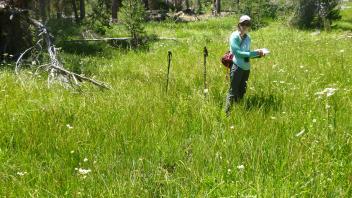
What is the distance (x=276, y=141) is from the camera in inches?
201

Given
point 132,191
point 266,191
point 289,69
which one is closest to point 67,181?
point 132,191

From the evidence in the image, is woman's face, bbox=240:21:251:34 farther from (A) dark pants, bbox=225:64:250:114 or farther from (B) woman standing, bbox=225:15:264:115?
(A) dark pants, bbox=225:64:250:114

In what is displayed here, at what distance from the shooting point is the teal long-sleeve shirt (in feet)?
22.6

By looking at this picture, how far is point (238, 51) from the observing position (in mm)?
6922

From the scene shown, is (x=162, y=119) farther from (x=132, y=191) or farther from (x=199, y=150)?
(x=132, y=191)

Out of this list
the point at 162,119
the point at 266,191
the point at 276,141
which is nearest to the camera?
the point at 266,191

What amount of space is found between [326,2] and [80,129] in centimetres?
2539

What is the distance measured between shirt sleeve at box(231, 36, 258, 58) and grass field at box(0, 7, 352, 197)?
751mm

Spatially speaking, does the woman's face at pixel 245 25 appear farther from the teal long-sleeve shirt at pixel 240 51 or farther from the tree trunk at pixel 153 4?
the tree trunk at pixel 153 4

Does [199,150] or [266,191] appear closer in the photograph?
[266,191]

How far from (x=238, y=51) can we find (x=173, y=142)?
2355 millimetres

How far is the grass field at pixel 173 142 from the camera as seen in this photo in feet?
13.4

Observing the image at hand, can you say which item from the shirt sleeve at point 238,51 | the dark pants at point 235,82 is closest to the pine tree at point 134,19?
the dark pants at point 235,82

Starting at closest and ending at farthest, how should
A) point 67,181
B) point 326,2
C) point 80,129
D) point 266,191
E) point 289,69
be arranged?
point 266,191
point 67,181
point 80,129
point 289,69
point 326,2
